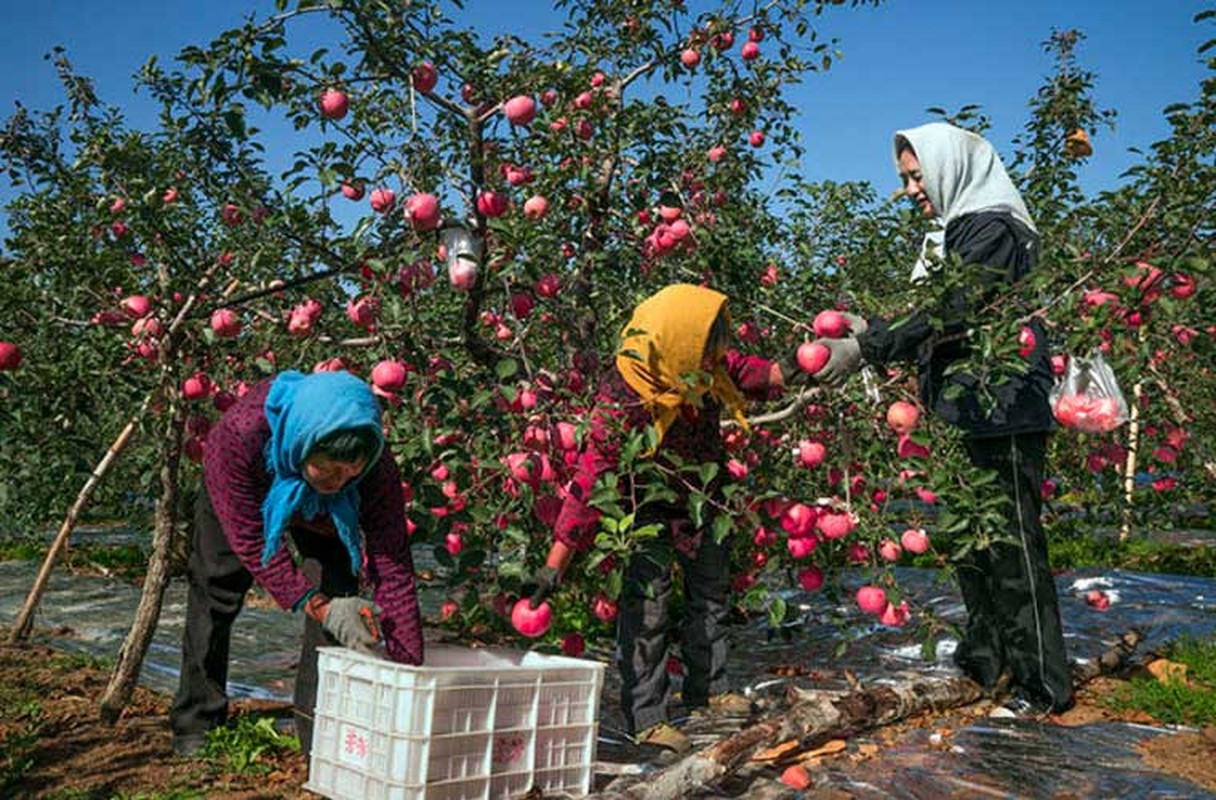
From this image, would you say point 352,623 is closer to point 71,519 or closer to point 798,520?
point 798,520

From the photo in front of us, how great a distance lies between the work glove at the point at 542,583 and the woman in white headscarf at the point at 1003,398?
106cm

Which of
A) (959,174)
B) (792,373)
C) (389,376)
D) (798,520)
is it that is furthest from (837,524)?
→ (389,376)

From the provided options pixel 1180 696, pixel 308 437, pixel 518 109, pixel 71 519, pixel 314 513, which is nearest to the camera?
pixel 308 437

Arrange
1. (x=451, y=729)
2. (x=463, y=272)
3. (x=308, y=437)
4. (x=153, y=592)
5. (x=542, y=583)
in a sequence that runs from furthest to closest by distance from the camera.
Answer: (x=153, y=592)
(x=463, y=272)
(x=542, y=583)
(x=308, y=437)
(x=451, y=729)

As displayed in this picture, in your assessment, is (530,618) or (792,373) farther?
(792,373)

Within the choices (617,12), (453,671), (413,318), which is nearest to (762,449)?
(413,318)

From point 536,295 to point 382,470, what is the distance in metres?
1.15

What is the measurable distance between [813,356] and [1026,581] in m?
1.14

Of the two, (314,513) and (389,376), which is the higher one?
(389,376)

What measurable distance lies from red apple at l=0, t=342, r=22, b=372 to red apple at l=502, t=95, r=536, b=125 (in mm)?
1688

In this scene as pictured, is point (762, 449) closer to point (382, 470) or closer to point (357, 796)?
point (382, 470)

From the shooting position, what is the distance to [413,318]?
2.83 meters

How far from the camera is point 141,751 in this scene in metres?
2.93

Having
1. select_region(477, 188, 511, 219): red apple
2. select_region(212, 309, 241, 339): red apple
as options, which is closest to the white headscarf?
select_region(477, 188, 511, 219): red apple
